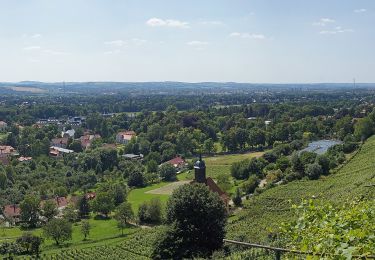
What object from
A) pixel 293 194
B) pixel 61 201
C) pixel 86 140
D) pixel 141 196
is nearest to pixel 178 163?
pixel 141 196

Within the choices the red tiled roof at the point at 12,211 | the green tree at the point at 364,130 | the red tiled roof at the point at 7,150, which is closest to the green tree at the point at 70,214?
the red tiled roof at the point at 12,211

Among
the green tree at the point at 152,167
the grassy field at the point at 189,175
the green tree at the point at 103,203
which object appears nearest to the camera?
the green tree at the point at 103,203

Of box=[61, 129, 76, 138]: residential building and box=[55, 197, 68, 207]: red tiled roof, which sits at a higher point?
box=[61, 129, 76, 138]: residential building

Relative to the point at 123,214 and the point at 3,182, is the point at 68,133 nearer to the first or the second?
the point at 3,182

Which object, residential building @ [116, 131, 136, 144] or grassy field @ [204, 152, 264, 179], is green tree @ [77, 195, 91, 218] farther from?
residential building @ [116, 131, 136, 144]

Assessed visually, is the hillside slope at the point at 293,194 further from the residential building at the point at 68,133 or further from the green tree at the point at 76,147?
the residential building at the point at 68,133

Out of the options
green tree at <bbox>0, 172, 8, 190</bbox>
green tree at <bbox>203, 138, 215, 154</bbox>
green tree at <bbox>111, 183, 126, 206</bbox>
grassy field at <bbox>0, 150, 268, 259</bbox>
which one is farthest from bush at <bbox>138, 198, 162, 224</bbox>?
green tree at <bbox>203, 138, 215, 154</bbox>

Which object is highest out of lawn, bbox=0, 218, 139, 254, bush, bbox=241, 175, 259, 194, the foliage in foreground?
Result: the foliage in foreground

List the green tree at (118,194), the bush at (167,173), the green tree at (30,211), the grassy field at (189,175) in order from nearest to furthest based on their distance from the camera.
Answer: the green tree at (30,211), the green tree at (118,194), the grassy field at (189,175), the bush at (167,173)
